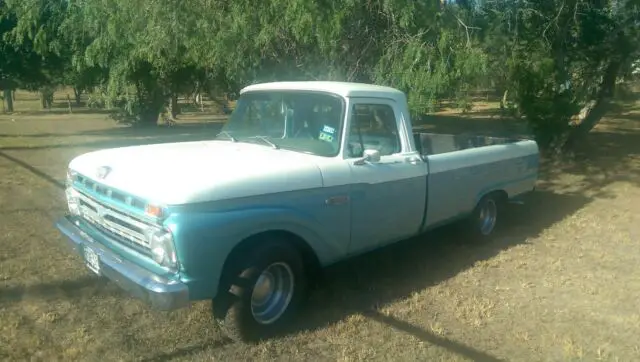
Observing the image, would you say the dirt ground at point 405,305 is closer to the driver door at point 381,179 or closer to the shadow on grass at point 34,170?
the driver door at point 381,179

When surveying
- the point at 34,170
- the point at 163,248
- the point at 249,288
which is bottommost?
the point at 34,170

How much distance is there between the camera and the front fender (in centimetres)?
348

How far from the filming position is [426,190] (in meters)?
5.30

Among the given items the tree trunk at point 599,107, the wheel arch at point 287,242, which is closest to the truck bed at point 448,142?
the wheel arch at point 287,242

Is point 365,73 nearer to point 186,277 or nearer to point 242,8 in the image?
point 242,8

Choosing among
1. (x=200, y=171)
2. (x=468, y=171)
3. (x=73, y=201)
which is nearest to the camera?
(x=200, y=171)

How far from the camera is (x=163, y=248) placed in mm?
3549

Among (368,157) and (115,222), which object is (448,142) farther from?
(115,222)

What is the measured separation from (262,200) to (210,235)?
1.58ft

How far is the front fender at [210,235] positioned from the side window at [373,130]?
3.62 feet

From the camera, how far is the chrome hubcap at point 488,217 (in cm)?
666

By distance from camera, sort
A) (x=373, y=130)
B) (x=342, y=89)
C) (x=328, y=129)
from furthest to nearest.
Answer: (x=373, y=130), (x=342, y=89), (x=328, y=129)

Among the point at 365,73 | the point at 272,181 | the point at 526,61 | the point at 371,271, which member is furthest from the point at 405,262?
the point at 526,61

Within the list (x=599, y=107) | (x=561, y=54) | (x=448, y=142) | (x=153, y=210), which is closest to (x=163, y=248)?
(x=153, y=210)
